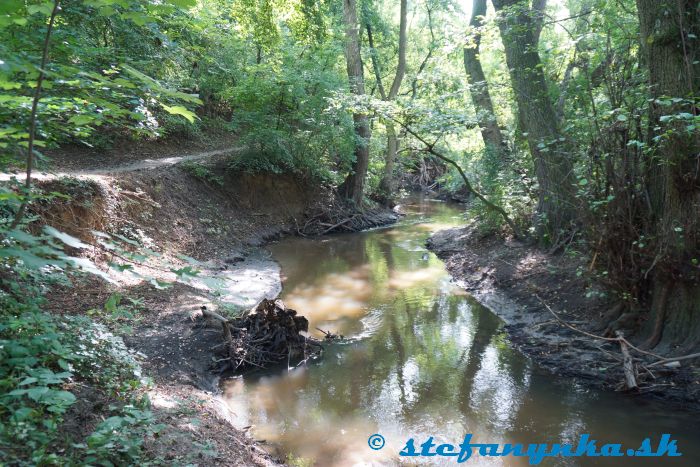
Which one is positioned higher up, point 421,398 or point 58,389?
point 58,389

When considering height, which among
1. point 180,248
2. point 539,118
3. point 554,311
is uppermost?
point 539,118

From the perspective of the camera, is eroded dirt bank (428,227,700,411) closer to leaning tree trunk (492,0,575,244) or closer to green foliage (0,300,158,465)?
leaning tree trunk (492,0,575,244)

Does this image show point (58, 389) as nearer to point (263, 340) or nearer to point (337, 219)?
point (263, 340)

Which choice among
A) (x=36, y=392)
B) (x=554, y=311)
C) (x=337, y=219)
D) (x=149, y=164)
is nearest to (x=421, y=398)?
(x=554, y=311)

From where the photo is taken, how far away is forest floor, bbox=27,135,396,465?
429cm

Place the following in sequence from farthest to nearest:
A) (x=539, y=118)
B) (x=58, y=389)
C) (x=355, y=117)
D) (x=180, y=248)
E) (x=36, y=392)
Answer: (x=355, y=117) < (x=180, y=248) < (x=539, y=118) < (x=58, y=389) < (x=36, y=392)

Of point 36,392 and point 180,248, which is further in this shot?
point 180,248

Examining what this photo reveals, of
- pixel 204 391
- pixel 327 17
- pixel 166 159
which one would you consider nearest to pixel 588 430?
pixel 204 391

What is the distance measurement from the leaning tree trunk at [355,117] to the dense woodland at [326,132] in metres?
0.12

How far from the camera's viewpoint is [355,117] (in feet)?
57.5

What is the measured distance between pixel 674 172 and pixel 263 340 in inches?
229

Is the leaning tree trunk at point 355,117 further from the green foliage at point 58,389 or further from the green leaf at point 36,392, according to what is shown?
the green leaf at point 36,392

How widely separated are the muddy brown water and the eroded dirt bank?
0.23m

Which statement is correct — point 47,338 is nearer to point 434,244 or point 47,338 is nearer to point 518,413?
point 518,413
